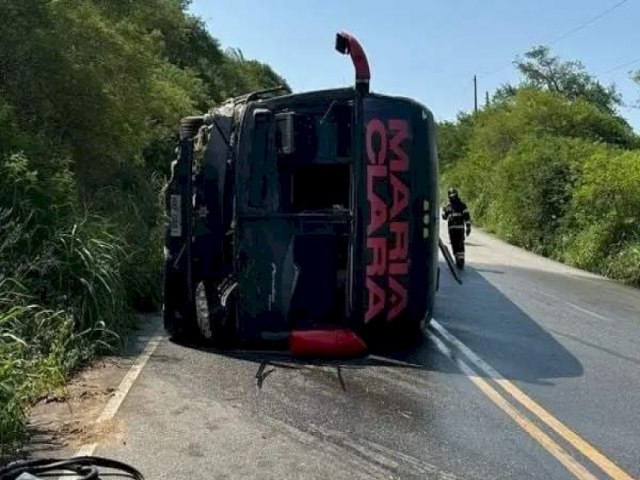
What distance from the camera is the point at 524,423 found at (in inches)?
248

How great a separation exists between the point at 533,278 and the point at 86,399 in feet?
42.3

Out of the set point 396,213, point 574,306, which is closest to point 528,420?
point 396,213

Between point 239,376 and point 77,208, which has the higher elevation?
point 77,208

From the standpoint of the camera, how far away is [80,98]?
13500mm

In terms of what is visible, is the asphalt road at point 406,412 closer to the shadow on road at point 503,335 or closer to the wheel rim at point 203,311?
the shadow on road at point 503,335

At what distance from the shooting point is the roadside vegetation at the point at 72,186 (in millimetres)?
7844

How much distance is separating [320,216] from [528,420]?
318 centimetres

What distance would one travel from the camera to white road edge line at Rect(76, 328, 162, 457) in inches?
220

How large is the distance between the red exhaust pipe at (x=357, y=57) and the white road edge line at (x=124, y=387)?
352cm

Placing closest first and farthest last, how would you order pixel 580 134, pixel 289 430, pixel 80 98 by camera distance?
pixel 289 430, pixel 80 98, pixel 580 134

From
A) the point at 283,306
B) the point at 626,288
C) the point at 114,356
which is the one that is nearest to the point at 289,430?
the point at 283,306

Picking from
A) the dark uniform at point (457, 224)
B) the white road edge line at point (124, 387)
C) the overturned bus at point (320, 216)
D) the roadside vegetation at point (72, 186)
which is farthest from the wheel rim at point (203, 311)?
the dark uniform at point (457, 224)

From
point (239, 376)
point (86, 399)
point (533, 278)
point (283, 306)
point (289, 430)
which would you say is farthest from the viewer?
point (533, 278)

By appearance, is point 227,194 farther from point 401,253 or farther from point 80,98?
point 80,98
